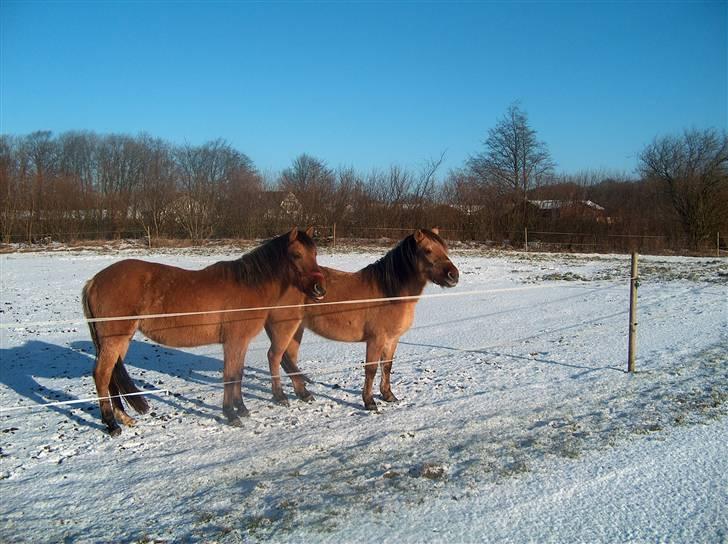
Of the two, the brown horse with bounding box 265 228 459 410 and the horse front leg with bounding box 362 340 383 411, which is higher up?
the brown horse with bounding box 265 228 459 410

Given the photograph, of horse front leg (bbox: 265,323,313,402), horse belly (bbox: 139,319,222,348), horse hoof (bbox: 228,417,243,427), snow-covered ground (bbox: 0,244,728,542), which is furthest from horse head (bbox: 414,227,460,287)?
horse hoof (bbox: 228,417,243,427)

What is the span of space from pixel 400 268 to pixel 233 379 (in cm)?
207

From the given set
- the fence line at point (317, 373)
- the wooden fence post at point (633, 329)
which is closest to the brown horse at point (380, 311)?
the fence line at point (317, 373)

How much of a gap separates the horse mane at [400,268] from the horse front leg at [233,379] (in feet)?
5.38

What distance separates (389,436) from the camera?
4465mm

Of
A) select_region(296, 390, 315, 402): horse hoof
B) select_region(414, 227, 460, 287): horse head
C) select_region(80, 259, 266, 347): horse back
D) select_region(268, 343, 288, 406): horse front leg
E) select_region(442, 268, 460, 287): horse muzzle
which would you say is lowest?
select_region(296, 390, 315, 402): horse hoof

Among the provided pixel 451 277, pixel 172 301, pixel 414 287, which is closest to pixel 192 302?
pixel 172 301

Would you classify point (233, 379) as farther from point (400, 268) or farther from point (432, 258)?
point (432, 258)

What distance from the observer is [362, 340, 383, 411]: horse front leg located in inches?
207

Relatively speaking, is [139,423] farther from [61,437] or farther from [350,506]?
[350,506]

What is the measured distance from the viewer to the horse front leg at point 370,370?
5254 millimetres

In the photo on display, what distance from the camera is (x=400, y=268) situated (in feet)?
18.4

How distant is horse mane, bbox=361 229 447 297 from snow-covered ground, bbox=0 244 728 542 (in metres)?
1.21

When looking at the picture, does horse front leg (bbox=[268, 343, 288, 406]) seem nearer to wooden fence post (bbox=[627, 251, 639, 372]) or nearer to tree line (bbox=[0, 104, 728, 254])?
wooden fence post (bbox=[627, 251, 639, 372])
